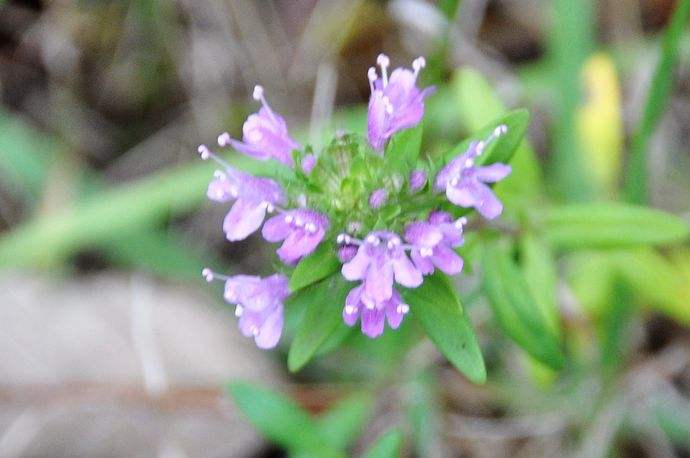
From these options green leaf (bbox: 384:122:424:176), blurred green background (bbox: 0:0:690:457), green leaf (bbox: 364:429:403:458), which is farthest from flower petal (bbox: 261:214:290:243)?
blurred green background (bbox: 0:0:690:457)

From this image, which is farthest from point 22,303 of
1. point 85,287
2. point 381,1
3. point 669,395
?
point 669,395

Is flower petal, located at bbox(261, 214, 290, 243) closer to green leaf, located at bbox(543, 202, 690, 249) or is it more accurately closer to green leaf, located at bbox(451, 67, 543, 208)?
green leaf, located at bbox(451, 67, 543, 208)

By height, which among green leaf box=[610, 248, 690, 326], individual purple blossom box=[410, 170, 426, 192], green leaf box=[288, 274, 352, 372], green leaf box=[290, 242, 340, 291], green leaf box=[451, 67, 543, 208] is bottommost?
green leaf box=[610, 248, 690, 326]

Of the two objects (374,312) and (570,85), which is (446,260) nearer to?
(374,312)

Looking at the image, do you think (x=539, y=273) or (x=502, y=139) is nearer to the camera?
(x=502, y=139)

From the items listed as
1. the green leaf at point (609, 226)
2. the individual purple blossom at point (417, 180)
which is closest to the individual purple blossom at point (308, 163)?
the individual purple blossom at point (417, 180)

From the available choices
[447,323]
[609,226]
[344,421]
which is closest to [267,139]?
[447,323]
